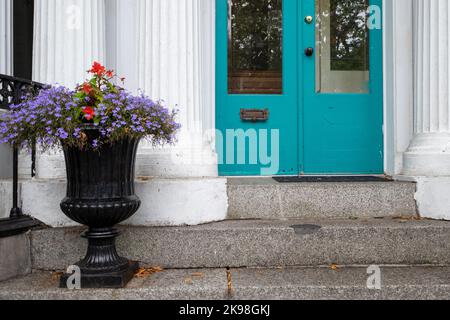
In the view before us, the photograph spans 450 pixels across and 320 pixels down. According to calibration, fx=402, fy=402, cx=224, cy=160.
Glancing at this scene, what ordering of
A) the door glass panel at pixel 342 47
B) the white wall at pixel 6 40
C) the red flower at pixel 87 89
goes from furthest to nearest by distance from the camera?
1. the door glass panel at pixel 342 47
2. the white wall at pixel 6 40
3. the red flower at pixel 87 89

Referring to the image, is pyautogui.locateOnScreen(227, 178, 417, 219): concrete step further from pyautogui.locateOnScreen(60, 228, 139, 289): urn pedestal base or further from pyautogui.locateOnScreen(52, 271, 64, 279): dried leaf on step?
pyautogui.locateOnScreen(52, 271, 64, 279): dried leaf on step

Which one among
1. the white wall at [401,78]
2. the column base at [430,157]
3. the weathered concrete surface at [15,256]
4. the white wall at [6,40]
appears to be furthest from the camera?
the white wall at [401,78]

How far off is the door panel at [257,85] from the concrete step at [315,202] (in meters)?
0.87

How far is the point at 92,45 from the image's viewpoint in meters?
3.29

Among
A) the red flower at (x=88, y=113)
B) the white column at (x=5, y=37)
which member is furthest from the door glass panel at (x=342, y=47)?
the white column at (x=5, y=37)

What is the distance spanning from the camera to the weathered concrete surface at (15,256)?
261cm

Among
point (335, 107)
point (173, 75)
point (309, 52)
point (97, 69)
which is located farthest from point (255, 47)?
point (97, 69)

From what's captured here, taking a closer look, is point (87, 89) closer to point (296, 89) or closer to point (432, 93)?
point (296, 89)

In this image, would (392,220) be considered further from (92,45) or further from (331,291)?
(92,45)

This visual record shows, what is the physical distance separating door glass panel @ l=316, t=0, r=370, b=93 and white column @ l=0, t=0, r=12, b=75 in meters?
2.93

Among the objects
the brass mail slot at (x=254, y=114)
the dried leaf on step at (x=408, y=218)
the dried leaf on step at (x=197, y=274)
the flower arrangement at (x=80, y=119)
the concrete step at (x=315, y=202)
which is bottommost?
the dried leaf on step at (x=197, y=274)

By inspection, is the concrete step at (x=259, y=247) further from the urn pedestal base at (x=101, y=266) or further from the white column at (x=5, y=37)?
the white column at (x=5, y=37)

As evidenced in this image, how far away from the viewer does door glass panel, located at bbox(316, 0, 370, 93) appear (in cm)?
418
